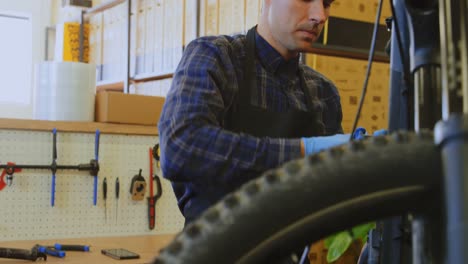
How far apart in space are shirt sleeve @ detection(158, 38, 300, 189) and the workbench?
579 millimetres

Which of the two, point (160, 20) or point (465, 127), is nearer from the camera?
point (465, 127)

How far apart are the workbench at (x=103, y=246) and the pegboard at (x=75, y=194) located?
0.25 feet

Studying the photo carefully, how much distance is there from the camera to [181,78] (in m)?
1.23

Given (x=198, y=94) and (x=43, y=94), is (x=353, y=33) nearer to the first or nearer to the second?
(x=43, y=94)

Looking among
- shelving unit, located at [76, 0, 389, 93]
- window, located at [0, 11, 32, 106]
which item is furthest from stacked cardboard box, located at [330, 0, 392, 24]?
window, located at [0, 11, 32, 106]

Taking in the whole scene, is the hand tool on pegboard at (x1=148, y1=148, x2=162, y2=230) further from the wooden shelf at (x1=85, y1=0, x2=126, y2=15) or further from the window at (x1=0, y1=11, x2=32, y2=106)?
the window at (x1=0, y1=11, x2=32, y2=106)

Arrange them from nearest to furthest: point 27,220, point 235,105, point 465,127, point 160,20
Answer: point 465,127
point 235,105
point 27,220
point 160,20

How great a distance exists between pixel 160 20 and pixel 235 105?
110 inches

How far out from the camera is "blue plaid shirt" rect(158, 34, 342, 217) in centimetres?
109

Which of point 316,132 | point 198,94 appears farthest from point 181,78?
point 316,132

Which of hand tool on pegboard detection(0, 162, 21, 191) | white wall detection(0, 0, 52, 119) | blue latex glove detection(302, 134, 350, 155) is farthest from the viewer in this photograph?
white wall detection(0, 0, 52, 119)

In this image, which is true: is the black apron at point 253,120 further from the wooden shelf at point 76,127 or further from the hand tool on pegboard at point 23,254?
the wooden shelf at point 76,127

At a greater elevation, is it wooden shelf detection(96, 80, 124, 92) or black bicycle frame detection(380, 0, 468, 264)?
wooden shelf detection(96, 80, 124, 92)

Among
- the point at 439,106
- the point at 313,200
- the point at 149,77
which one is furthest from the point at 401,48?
the point at 149,77
